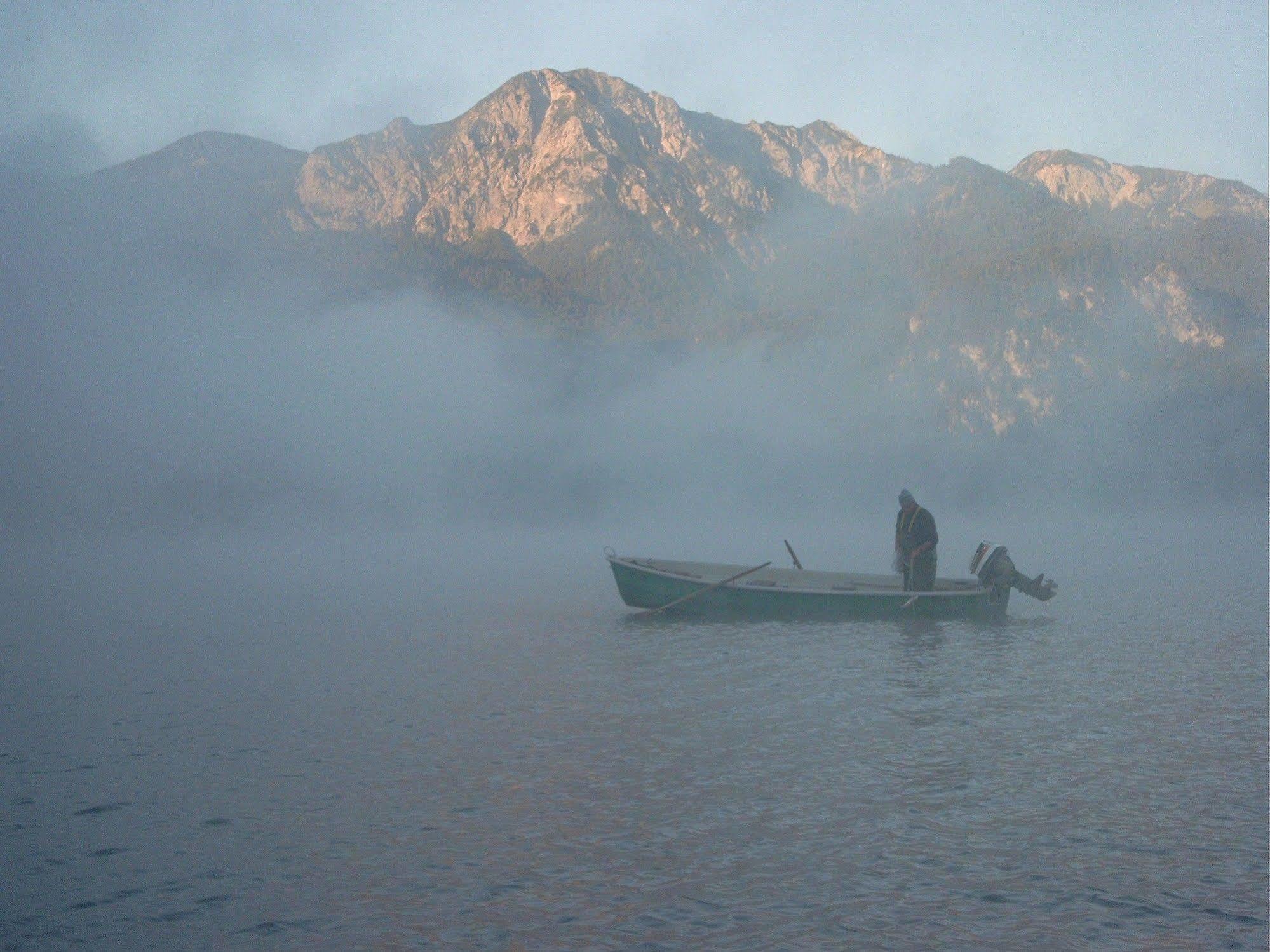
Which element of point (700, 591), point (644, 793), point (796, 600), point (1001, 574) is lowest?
point (644, 793)

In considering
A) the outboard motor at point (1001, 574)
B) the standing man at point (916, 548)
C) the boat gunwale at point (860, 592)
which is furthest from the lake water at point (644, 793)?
the outboard motor at point (1001, 574)

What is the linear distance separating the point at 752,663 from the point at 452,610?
15.2 meters

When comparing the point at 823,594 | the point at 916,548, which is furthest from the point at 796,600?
the point at 916,548

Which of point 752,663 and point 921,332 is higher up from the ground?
point 921,332

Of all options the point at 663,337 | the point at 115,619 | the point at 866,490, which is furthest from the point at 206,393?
the point at 115,619

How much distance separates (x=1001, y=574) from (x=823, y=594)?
4.88 meters

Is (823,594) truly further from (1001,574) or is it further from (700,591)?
(1001,574)

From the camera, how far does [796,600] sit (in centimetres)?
3072

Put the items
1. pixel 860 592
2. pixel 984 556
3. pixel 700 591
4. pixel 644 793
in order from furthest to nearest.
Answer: pixel 984 556 < pixel 700 591 < pixel 860 592 < pixel 644 793

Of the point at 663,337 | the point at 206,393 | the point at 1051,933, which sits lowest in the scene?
the point at 1051,933

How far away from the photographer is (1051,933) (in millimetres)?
10250

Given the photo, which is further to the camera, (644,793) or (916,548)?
(916,548)

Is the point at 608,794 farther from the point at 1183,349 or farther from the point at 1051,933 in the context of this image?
the point at 1183,349

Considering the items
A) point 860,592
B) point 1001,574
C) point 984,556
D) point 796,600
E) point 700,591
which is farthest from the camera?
point 984,556
